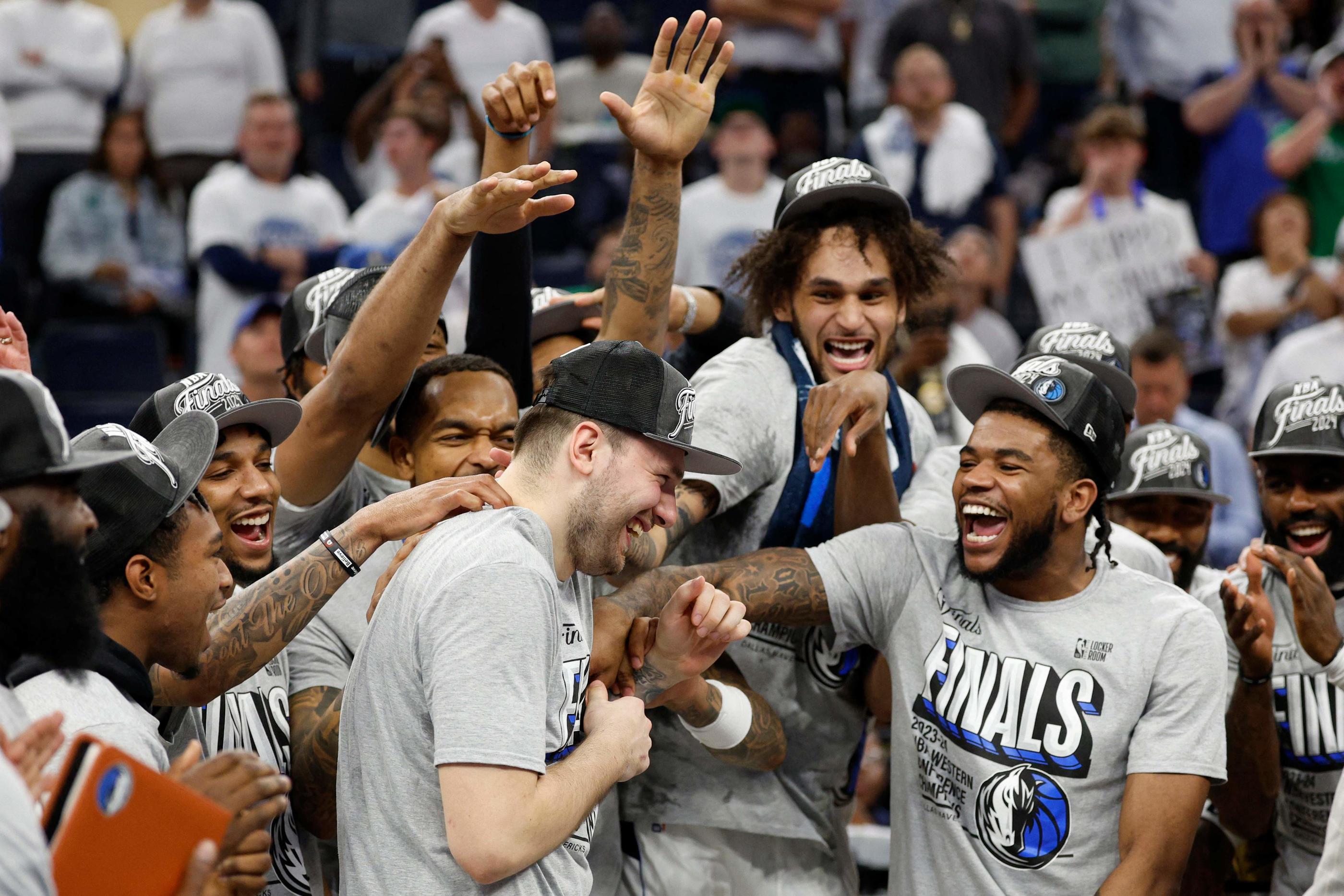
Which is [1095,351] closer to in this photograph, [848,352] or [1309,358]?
[848,352]

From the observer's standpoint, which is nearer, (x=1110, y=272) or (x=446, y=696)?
(x=446, y=696)

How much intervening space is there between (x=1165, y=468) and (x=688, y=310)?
156cm

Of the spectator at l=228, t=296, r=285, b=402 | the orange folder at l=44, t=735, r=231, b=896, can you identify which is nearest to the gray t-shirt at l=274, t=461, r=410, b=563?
the orange folder at l=44, t=735, r=231, b=896

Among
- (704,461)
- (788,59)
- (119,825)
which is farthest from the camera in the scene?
(788,59)

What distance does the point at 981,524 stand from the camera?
3639mm

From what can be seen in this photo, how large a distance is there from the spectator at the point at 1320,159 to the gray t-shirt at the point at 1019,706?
6344 millimetres

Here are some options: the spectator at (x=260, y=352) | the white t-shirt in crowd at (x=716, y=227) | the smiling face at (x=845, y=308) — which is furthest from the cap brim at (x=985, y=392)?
the white t-shirt in crowd at (x=716, y=227)

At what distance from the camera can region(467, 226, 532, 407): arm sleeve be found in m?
3.93

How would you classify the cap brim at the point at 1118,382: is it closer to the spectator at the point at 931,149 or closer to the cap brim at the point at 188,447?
the cap brim at the point at 188,447

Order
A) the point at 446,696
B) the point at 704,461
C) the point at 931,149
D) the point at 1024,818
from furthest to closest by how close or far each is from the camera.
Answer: the point at 931,149
the point at 1024,818
the point at 704,461
the point at 446,696

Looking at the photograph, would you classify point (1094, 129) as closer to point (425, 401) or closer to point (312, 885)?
point (425, 401)

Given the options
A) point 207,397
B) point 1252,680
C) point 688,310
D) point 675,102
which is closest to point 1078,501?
point 1252,680

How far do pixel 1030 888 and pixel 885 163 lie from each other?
19.4 feet

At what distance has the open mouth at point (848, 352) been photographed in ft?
12.8
